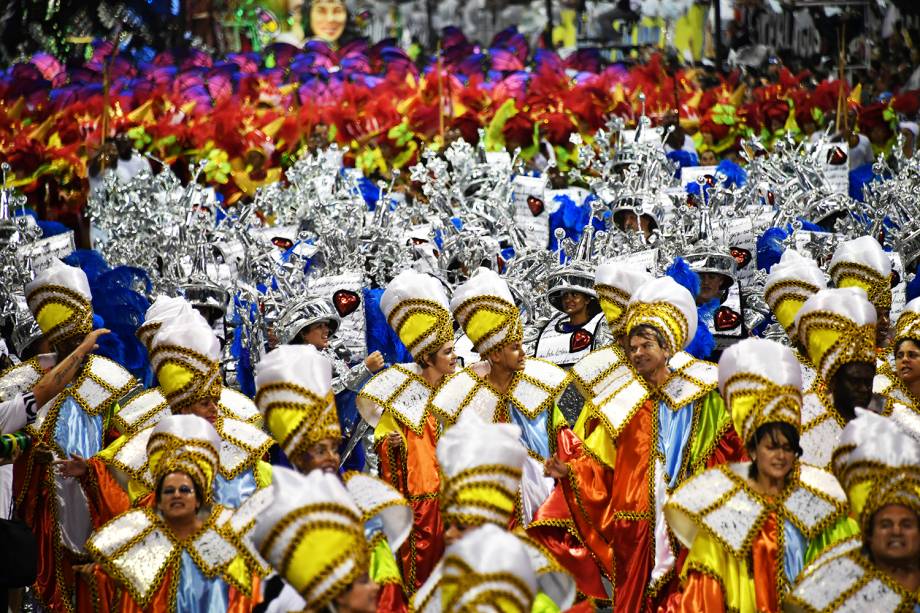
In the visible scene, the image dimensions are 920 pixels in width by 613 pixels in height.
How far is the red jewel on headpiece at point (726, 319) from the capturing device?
9531 millimetres

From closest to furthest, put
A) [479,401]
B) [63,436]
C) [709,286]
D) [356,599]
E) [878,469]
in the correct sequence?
[356,599]
[878,469]
[479,401]
[63,436]
[709,286]

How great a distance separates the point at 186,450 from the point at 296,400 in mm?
439

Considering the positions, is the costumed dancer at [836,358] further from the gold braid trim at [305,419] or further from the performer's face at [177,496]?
the performer's face at [177,496]

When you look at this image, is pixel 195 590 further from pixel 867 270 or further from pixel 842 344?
pixel 867 270

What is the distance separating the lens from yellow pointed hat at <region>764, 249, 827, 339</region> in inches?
325

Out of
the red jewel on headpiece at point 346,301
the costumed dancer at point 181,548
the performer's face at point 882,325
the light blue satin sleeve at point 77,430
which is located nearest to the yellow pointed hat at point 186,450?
the costumed dancer at point 181,548

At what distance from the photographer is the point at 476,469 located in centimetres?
530

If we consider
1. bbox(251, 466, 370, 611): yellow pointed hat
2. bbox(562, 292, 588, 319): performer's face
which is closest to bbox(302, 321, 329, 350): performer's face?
bbox(562, 292, 588, 319): performer's face

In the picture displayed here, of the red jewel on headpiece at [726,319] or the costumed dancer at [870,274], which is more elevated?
the costumed dancer at [870,274]

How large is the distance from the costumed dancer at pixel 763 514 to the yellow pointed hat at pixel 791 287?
200 centimetres

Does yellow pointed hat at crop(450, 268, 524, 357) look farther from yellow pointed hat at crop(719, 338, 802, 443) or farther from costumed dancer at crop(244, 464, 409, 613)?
costumed dancer at crop(244, 464, 409, 613)

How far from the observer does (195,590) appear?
246 inches

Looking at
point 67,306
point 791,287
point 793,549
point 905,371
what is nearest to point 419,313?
point 67,306

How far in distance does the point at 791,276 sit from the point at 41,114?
1382 centimetres
